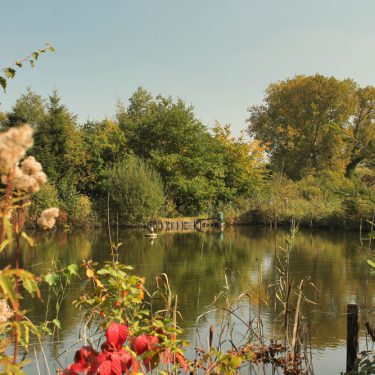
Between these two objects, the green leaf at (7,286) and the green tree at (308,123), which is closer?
the green leaf at (7,286)

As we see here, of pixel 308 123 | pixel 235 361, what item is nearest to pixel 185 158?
pixel 308 123

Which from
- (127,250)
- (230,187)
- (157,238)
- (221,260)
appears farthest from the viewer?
(230,187)

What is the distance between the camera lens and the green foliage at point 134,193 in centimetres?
2355

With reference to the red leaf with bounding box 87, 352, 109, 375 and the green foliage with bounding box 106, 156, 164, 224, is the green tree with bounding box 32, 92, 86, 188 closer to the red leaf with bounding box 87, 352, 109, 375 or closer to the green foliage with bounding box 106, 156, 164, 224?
the green foliage with bounding box 106, 156, 164, 224

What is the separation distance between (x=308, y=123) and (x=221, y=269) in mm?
23911


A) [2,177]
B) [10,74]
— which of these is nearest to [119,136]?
[10,74]

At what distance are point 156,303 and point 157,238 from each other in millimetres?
10726

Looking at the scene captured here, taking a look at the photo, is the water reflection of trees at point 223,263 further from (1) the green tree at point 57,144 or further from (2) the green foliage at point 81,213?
(1) the green tree at point 57,144

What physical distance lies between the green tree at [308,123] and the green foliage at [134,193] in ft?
37.4

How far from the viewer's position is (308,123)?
3428 centimetres

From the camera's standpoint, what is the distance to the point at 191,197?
26.1 m

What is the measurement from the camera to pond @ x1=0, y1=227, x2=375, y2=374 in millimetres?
6414

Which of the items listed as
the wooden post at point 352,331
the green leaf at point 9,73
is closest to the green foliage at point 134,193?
the wooden post at point 352,331

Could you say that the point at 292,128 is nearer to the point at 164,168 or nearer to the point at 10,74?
the point at 164,168
